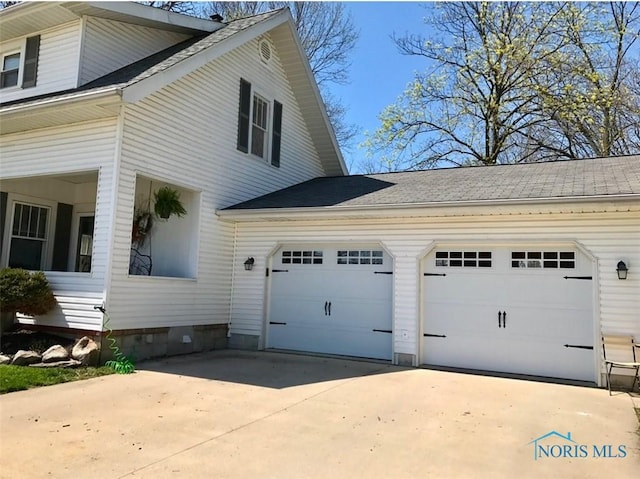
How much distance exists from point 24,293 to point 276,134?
22.1 ft

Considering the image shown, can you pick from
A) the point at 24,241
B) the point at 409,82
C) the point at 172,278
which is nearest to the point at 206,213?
the point at 172,278

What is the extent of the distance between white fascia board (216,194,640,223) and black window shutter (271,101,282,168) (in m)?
2.48

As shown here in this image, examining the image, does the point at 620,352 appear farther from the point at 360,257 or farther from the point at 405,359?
the point at 360,257

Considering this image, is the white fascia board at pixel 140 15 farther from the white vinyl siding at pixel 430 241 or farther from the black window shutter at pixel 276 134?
the white vinyl siding at pixel 430 241

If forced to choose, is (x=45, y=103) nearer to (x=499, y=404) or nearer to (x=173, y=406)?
(x=173, y=406)

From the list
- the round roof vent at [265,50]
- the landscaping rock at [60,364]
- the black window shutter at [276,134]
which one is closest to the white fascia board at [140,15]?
the round roof vent at [265,50]

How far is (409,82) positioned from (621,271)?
52.0 feet

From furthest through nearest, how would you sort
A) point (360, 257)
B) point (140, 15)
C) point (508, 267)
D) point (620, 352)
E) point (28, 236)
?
point (28, 236) → point (140, 15) → point (360, 257) → point (508, 267) → point (620, 352)

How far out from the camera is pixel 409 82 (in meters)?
21.4

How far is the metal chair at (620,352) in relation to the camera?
715 centimetres

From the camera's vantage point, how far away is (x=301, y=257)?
10180 millimetres

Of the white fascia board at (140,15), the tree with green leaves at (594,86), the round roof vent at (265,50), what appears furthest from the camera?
the tree with green leaves at (594,86)

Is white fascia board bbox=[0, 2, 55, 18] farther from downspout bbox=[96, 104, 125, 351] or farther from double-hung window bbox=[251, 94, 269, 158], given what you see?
double-hung window bbox=[251, 94, 269, 158]

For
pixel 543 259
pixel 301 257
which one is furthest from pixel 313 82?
pixel 543 259
